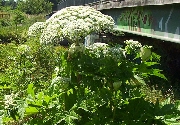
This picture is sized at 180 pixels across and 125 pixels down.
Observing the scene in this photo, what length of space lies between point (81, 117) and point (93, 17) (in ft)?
4.11

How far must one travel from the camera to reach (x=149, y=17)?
11078mm

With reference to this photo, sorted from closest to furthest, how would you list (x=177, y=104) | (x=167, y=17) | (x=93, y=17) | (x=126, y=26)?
(x=93, y=17), (x=177, y=104), (x=167, y=17), (x=126, y=26)

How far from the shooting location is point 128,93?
3.87 m

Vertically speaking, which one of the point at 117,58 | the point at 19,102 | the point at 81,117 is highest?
the point at 117,58

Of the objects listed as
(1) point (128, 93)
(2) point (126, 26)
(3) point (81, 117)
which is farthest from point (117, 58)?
(2) point (126, 26)

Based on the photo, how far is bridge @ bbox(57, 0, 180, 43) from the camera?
9023 mm

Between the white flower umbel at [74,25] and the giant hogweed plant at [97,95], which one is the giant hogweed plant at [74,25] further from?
the giant hogweed plant at [97,95]

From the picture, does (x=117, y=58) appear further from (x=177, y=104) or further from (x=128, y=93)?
(x=177, y=104)

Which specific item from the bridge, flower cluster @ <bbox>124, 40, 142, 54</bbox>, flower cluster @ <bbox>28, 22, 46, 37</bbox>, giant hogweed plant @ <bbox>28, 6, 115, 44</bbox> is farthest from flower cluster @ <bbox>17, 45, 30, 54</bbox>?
the bridge

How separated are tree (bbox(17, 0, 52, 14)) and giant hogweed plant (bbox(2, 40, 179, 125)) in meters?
91.1

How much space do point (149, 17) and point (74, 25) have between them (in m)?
7.72

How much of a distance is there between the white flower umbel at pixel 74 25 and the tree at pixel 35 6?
299ft

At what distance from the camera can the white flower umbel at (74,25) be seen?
3.78 meters

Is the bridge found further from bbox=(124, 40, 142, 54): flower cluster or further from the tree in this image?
the tree
